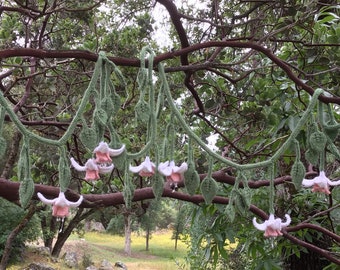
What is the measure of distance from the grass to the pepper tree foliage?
6767mm

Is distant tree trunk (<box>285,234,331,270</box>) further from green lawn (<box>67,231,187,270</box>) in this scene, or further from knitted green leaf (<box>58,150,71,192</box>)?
green lawn (<box>67,231,187,270</box>)

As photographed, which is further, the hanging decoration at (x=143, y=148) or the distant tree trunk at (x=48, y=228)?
the distant tree trunk at (x=48, y=228)

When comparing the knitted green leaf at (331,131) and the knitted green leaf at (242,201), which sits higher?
the knitted green leaf at (331,131)

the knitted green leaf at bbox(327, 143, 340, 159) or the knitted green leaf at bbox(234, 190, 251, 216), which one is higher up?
the knitted green leaf at bbox(327, 143, 340, 159)

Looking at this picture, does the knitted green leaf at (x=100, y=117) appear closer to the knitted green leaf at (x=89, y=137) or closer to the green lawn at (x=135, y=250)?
the knitted green leaf at (x=89, y=137)

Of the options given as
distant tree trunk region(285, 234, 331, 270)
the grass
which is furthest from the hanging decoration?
the grass

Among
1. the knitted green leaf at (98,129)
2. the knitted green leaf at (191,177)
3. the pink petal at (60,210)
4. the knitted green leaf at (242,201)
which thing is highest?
the knitted green leaf at (98,129)

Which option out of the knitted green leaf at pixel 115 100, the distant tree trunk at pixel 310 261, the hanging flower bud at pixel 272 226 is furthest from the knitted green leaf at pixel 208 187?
the distant tree trunk at pixel 310 261

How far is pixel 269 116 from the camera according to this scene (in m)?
2.12

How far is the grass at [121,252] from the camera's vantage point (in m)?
11.7

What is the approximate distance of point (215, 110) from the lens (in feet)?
8.11

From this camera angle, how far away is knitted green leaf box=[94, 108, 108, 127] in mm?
705

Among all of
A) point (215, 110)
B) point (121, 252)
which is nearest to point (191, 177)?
point (215, 110)

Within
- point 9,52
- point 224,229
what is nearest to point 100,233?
point 224,229
